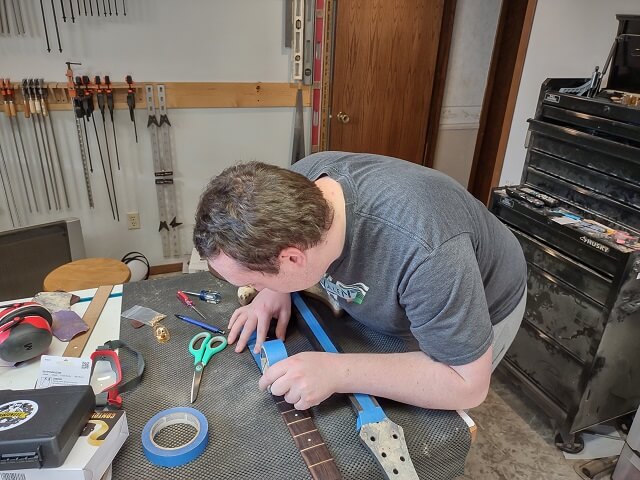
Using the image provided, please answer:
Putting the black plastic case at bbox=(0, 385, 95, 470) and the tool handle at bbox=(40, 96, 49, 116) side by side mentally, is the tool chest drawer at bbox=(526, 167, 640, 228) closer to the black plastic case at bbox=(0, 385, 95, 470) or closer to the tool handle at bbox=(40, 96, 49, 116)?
the black plastic case at bbox=(0, 385, 95, 470)

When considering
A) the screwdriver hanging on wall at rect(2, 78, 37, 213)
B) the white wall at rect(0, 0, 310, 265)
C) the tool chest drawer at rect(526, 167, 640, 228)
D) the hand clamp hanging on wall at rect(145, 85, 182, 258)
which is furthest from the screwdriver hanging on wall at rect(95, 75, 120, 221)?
the tool chest drawer at rect(526, 167, 640, 228)

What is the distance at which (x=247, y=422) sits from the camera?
813 mm

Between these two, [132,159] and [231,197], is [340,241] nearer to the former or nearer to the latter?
[231,197]

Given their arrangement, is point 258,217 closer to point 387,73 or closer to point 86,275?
point 86,275

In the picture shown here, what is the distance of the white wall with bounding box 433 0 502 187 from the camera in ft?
10.4

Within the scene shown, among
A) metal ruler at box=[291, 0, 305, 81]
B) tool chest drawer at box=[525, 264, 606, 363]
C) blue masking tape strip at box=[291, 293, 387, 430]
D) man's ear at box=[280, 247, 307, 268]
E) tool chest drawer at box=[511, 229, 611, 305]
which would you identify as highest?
metal ruler at box=[291, 0, 305, 81]

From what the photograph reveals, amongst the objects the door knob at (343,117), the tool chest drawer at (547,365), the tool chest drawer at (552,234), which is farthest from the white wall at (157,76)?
the tool chest drawer at (547,365)

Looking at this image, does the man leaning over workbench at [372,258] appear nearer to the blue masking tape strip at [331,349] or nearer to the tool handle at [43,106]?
the blue masking tape strip at [331,349]

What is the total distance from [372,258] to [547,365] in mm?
1353

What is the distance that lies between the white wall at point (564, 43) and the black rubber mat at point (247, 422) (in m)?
1.76

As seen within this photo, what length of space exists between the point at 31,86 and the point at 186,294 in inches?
72.5

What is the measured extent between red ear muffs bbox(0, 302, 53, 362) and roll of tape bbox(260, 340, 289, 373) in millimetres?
429

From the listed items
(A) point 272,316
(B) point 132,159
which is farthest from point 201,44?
(A) point 272,316

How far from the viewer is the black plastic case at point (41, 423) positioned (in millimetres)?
649
